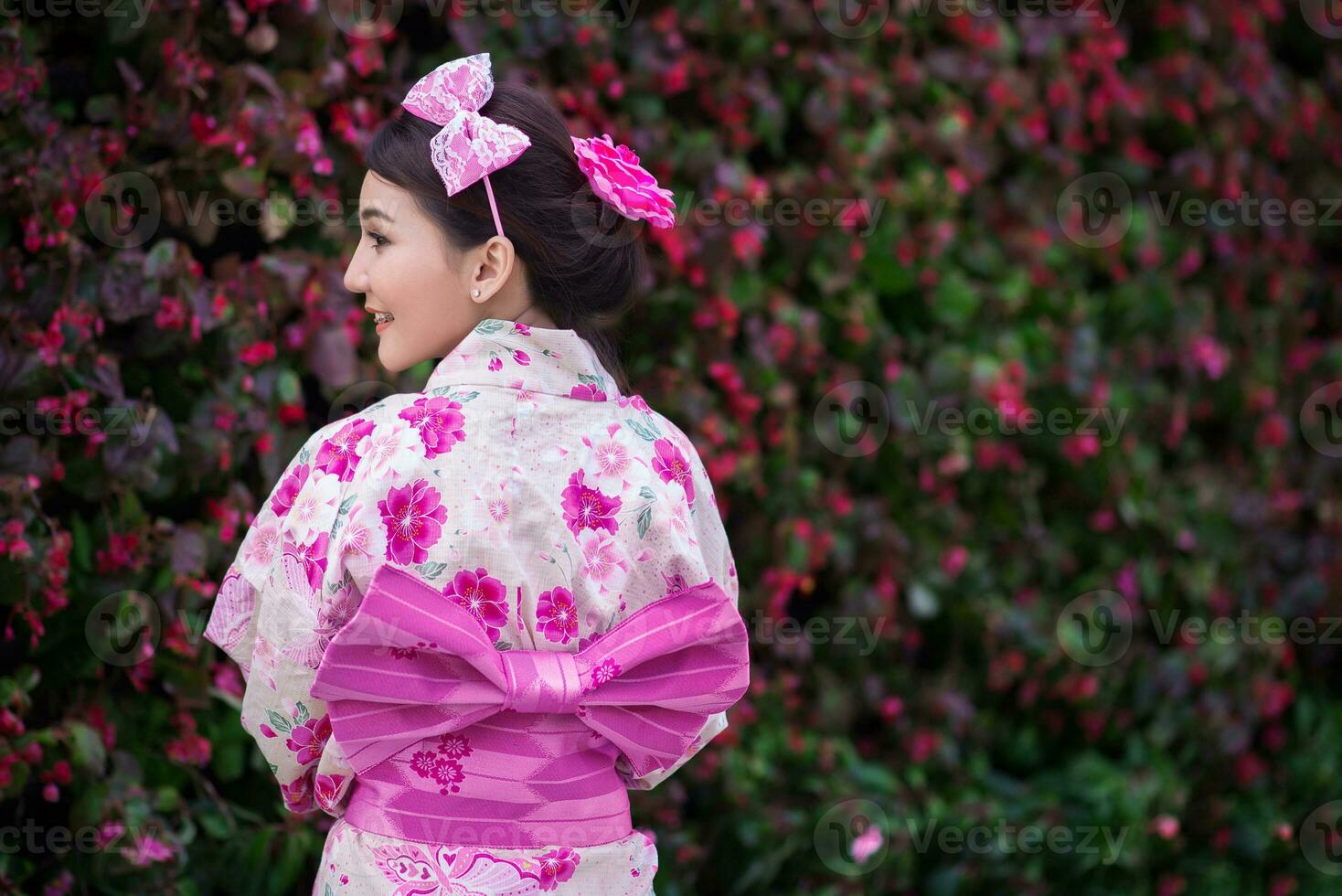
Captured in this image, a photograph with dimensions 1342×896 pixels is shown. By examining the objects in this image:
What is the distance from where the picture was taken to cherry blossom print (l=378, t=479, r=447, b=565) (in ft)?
5.08

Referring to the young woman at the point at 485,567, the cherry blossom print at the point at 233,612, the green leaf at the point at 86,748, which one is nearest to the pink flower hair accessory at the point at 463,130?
the young woman at the point at 485,567

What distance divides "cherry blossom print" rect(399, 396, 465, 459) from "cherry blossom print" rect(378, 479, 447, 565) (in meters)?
0.04

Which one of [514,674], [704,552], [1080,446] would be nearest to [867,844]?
[1080,446]

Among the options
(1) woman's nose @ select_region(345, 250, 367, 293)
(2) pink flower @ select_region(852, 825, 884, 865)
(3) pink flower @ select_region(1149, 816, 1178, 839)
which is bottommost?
(3) pink flower @ select_region(1149, 816, 1178, 839)

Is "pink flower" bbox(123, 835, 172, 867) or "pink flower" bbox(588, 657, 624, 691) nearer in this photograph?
"pink flower" bbox(588, 657, 624, 691)

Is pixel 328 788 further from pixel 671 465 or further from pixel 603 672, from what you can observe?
pixel 671 465

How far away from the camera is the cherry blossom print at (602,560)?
1.64 metres

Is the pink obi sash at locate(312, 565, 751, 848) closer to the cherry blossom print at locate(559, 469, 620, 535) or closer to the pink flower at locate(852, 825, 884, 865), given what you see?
the cherry blossom print at locate(559, 469, 620, 535)

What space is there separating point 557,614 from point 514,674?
0.28ft

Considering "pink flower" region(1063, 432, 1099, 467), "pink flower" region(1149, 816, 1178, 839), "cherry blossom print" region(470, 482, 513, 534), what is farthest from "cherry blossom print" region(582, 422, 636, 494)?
"pink flower" region(1149, 816, 1178, 839)

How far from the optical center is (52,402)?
79.0 inches

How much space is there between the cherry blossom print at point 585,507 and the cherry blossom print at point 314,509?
0.24 m

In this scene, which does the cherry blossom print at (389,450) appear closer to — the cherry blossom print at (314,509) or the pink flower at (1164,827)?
the cherry blossom print at (314,509)

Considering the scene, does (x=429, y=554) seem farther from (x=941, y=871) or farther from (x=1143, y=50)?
(x=1143, y=50)
